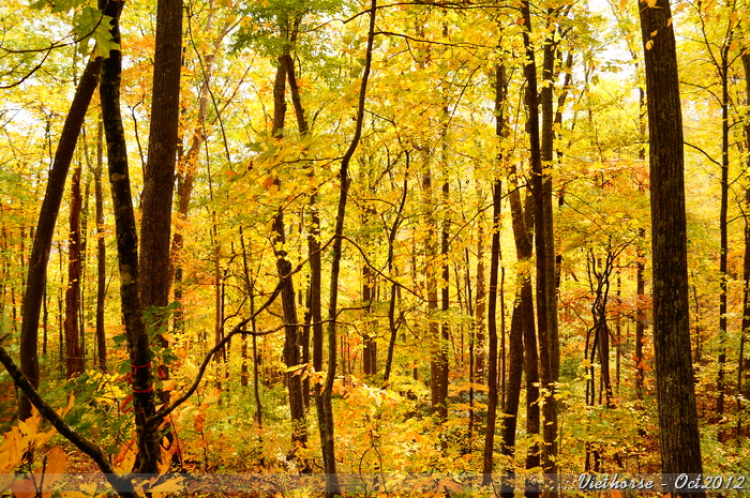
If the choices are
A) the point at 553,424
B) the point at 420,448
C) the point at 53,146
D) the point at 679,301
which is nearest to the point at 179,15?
the point at 679,301

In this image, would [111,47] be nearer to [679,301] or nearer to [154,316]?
[154,316]

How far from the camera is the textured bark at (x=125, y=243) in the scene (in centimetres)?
182

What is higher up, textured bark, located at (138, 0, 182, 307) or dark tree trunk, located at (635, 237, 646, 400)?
textured bark, located at (138, 0, 182, 307)

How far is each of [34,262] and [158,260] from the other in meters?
1.42

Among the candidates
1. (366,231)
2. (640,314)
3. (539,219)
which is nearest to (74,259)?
(366,231)

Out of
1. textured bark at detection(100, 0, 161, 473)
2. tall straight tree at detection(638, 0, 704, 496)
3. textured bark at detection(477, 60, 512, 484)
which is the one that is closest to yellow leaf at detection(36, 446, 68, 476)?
textured bark at detection(100, 0, 161, 473)

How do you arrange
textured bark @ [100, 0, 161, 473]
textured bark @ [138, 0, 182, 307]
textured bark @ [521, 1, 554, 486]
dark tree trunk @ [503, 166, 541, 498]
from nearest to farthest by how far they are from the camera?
textured bark @ [100, 0, 161, 473]
textured bark @ [138, 0, 182, 307]
textured bark @ [521, 1, 554, 486]
dark tree trunk @ [503, 166, 541, 498]

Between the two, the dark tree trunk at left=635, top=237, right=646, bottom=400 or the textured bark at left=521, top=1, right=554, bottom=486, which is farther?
the dark tree trunk at left=635, top=237, right=646, bottom=400

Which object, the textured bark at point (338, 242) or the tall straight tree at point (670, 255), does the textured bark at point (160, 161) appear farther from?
the tall straight tree at point (670, 255)

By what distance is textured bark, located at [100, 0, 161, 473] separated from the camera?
1824 millimetres

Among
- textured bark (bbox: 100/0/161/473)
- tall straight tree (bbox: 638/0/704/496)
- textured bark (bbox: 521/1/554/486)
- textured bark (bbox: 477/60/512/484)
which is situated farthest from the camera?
textured bark (bbox: 477/60/512/484)

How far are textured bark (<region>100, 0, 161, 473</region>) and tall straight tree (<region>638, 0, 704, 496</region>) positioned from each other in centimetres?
403

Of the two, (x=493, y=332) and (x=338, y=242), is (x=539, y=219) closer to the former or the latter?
(x=493, y=332)

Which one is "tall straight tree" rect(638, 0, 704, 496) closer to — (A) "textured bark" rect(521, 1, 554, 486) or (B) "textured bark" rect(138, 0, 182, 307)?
(A) "textured bark" rect(521, 1, 554, 486)
